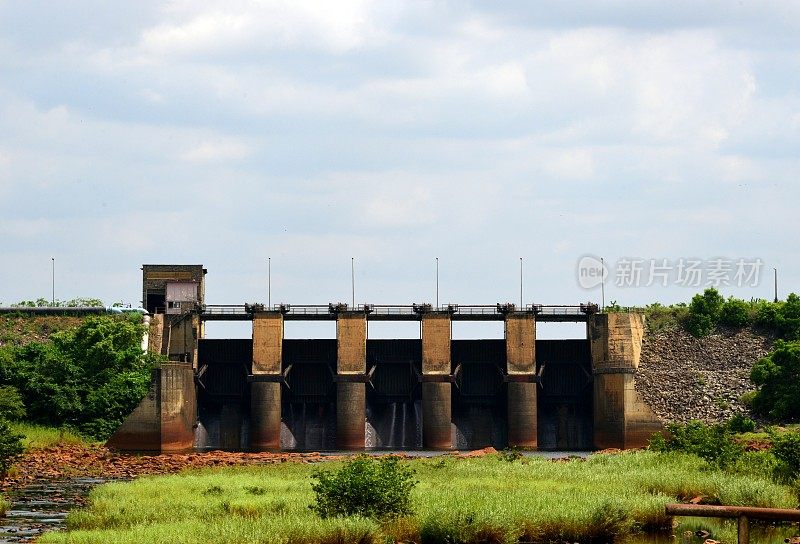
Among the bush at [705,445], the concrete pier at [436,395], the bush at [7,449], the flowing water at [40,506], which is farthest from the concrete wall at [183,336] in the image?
the bush at [705,445]

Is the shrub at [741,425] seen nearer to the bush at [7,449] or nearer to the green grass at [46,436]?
the green grass at [46,436]

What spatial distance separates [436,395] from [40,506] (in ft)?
140

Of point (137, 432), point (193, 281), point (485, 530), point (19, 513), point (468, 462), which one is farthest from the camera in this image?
point (193, 281)

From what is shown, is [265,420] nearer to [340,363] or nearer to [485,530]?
[340,363]

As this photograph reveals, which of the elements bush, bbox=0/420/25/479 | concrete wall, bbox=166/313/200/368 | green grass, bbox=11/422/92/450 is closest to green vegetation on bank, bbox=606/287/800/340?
concrete wall, bbox=166/313/200/368

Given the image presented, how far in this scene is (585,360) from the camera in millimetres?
95938

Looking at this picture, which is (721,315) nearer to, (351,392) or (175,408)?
(351,392)

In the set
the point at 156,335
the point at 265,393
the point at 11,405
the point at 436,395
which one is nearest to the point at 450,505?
the point at 11,405

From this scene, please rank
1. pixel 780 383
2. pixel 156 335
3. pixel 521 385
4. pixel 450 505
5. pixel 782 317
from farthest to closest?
pixel 782 317, pixel 156 335, pixel 521 385, pixel 780 383, pixel 450 505

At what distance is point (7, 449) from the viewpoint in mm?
64812

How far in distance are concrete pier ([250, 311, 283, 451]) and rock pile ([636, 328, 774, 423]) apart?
24922 millimetres

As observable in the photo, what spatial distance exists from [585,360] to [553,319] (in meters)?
3.63

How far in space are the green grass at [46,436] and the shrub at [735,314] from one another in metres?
46.9

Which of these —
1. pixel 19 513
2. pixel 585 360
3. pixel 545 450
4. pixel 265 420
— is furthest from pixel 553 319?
pixel 19 513
